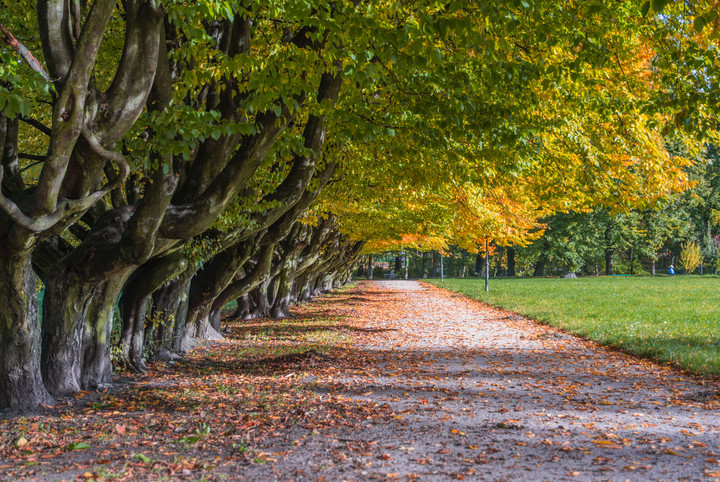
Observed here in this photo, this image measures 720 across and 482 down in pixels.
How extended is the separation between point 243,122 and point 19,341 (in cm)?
325

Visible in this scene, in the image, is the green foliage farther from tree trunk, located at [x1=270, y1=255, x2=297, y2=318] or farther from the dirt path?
the dirt path

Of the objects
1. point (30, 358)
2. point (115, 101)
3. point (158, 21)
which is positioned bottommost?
→ point (30, 358)

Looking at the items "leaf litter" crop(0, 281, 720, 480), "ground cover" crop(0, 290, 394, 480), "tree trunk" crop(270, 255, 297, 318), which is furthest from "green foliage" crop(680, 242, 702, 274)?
"ground cover" crop(0, 290, 394, 480)

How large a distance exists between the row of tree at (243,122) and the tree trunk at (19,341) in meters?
0.02

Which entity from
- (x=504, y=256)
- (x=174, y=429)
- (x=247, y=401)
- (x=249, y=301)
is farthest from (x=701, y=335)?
(x=504, y=256)

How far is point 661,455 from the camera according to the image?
14.9 feet

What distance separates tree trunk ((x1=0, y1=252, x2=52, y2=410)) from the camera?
5.93 m

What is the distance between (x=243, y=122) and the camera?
6.38 metres

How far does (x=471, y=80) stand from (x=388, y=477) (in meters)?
5.04

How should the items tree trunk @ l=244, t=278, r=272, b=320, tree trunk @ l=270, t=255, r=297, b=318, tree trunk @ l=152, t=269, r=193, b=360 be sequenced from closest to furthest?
tree trunk @ l=152, t=269, r=193, b=360, tree trunk @ l=244, t=278, r=272, b=320, tree trunk @ l=270, t=255, r=297, b=318

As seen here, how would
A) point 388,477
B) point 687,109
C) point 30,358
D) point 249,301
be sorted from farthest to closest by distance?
1. point 249,301
2. point 687,109
3. point 30,358
4. point 388,477

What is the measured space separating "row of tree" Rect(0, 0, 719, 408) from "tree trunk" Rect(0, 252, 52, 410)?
0.02m

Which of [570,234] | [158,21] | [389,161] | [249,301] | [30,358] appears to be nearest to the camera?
[158,21]

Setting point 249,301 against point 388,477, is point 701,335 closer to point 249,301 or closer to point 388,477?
point 388,477
